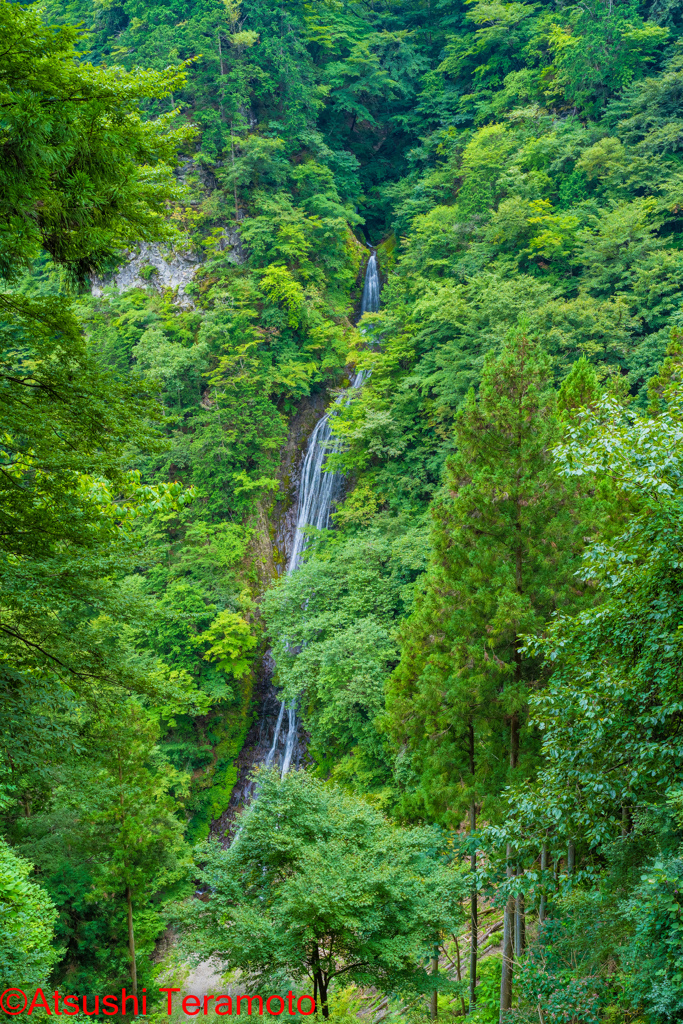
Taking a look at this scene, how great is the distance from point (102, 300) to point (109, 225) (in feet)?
67.3

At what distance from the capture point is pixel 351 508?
1748 cm

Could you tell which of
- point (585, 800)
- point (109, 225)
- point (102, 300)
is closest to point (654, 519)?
point (585, 800)

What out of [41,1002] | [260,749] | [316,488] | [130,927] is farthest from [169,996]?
[316,488]

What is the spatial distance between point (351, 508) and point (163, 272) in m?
12.5

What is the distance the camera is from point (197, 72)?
23531 mm

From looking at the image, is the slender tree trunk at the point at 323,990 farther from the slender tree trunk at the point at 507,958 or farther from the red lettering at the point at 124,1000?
the red lettering at the point at 124,1000

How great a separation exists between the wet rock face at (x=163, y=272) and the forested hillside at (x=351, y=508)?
22 centimetres

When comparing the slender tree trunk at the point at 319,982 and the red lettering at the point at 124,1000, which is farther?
the red lettering at the point at 124,1000

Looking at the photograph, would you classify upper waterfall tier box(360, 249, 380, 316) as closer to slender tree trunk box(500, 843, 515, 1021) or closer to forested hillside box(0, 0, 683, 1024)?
forested hillside box(0, 0, 683, 1024)

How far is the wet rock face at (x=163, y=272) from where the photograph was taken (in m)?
23.0

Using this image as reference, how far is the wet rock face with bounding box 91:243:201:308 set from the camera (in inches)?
905

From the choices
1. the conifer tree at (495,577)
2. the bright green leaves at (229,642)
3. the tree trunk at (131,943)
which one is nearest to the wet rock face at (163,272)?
the bright green leaves at (229,642)

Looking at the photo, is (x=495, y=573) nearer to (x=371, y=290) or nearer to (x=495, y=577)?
(x=495, y=577)

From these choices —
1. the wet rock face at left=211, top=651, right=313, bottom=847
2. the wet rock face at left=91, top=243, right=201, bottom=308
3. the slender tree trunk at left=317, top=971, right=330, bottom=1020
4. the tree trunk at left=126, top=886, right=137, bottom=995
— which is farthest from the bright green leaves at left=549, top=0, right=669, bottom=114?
the tree trunk at left=126, top=886, right=137, bottom=995
